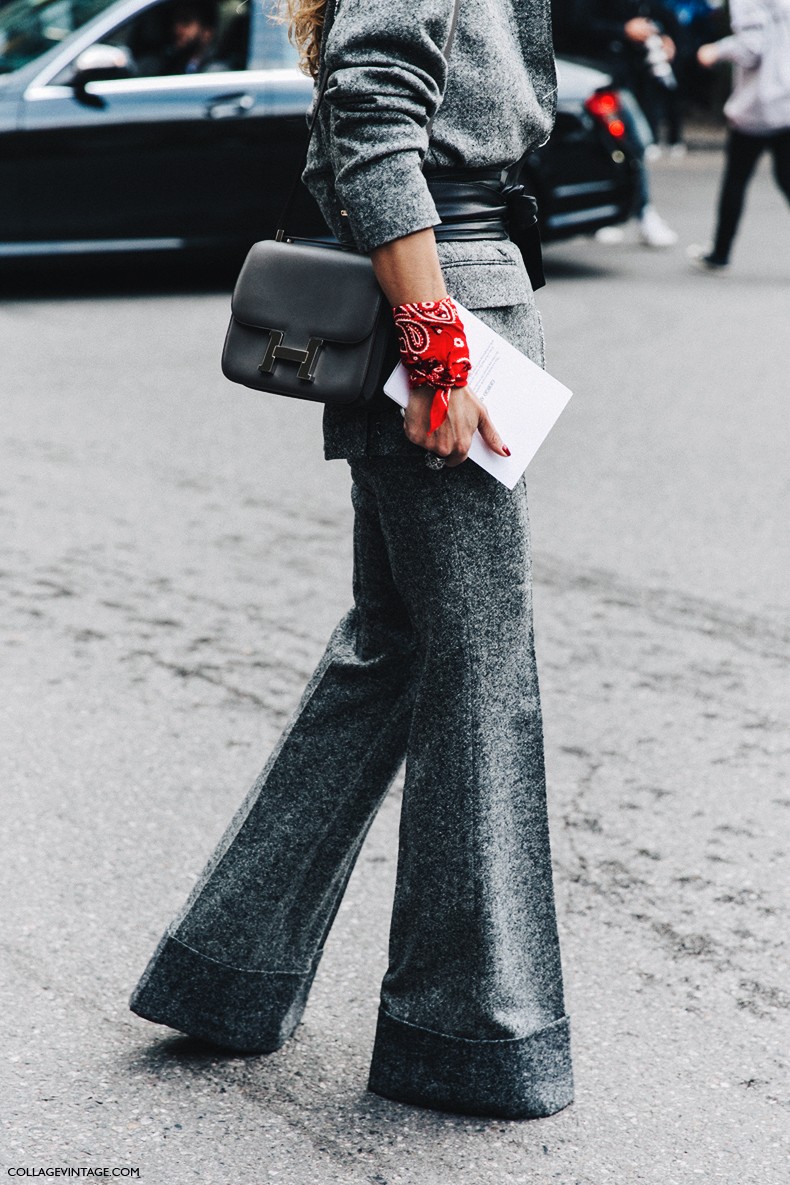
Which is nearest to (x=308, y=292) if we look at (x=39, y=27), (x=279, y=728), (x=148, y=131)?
(x=279, y=728)

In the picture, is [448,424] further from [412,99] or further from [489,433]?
[412,99]

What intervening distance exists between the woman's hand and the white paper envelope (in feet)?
0.11

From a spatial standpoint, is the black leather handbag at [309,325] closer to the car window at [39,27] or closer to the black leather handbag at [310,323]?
the black leather handbag at [310,323]

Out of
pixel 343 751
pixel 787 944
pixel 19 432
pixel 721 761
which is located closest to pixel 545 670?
pixel 721 761

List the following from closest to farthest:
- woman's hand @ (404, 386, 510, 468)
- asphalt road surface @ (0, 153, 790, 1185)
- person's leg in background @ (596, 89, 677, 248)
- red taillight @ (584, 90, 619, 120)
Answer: woman's hand @ (404, 386, 510, 468)
asphalt road surface @ (0, 153, 790, 1185)
red taillight @ (584, 90, 619, 120)
person's leg in background @ (596, 89, 677, 248)

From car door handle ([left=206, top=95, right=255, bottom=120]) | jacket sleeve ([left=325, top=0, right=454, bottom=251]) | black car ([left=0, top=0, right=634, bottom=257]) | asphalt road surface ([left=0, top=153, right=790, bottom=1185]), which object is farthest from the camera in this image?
car door handle ([left=206, top=95, right=255, bottom=120])

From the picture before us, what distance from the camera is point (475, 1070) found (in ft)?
7.27

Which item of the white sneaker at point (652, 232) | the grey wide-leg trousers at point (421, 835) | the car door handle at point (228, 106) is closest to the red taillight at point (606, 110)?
the white sneaker at point (652, 232)

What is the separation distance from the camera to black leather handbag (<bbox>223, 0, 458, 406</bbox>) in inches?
79.1

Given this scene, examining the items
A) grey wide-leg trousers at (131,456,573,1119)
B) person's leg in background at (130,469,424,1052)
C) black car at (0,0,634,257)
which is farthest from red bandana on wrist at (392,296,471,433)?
black car at (0,0,634,257)

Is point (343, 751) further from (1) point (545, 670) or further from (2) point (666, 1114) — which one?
(1) point (545, 670)

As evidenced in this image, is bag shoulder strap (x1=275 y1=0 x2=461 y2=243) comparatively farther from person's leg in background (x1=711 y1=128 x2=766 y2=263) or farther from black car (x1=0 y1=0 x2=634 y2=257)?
person's leg in background (x1=711 y1=128 x2=766 y2=263)

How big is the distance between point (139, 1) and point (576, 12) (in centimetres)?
525

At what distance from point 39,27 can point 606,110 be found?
321 cm
